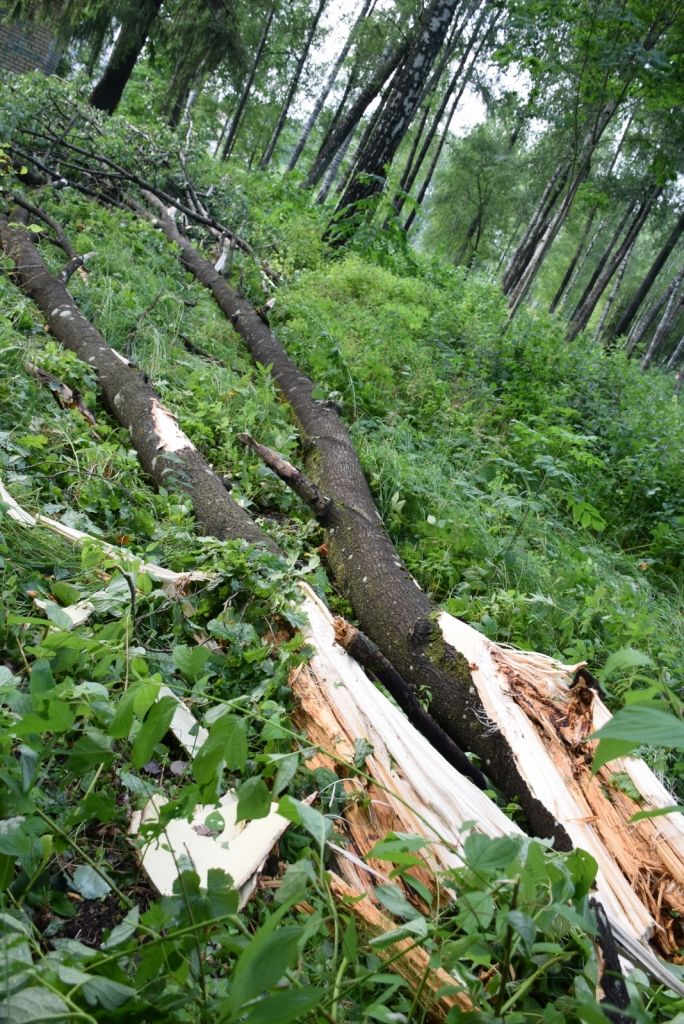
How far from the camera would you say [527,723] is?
242cm

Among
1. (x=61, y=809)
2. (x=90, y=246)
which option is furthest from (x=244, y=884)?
(x=90, y=246)

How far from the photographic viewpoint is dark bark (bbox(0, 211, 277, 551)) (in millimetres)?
3168

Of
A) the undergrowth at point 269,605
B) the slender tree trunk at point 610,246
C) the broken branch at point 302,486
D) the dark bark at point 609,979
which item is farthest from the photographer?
the slender tree trunk at point 610,246

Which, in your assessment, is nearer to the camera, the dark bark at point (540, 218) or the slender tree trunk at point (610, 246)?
the dark bark at point (540, 218)

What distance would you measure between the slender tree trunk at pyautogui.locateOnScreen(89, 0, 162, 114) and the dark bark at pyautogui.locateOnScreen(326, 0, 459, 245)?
5.84 metres

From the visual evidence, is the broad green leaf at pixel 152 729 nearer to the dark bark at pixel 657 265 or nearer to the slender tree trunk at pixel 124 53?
the slender tree trunk at pixel 124 53

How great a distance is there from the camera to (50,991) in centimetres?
90

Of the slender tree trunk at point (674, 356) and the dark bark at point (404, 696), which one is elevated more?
the slender tree trunk at point (674, 356)

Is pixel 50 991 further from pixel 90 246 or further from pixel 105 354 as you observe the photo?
pixel 90 246

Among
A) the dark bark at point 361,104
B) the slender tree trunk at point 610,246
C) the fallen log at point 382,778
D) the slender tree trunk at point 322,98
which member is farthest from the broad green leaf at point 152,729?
the slender tree trunk at point 610,246

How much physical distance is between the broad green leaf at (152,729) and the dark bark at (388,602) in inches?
67.2

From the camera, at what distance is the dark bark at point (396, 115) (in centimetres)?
912

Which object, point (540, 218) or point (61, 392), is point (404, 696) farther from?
point (540, 218)

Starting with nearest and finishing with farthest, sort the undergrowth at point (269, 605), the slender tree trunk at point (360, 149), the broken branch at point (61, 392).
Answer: the undergrowth at point (269, 605)
the broken branch at point (61, 392)
the slender tree trunk at point (360, 149)
